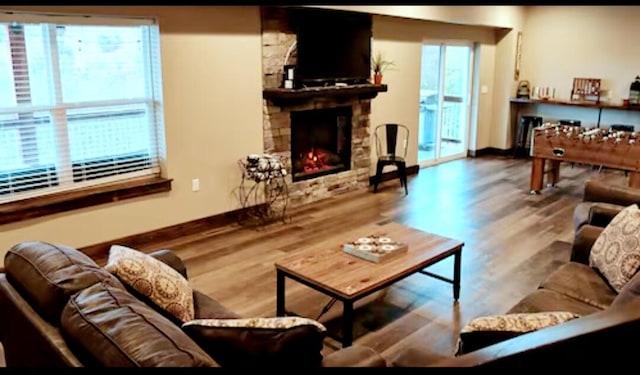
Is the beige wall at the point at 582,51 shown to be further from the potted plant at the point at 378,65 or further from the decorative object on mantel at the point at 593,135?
the potted plant at the point at 378,65

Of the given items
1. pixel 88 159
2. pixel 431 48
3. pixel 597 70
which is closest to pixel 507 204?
pixel 431 48

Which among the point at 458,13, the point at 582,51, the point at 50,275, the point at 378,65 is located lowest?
the point at 50,275

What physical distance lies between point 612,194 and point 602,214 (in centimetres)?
52

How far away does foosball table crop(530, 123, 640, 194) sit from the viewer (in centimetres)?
613

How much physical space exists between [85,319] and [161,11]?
3662 mm

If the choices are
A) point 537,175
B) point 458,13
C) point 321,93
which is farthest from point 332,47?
point 537,175

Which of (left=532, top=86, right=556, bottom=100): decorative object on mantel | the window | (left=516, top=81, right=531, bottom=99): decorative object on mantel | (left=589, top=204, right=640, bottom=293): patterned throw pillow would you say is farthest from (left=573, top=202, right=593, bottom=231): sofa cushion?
(left=516, top=81, right=531, bottom=99): decorative object on mantel

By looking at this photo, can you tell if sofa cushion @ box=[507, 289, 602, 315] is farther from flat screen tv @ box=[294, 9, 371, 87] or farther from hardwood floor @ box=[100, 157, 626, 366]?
flat screen tv @ box=[294, 9, 371, 87]

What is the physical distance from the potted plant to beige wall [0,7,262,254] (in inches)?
73.5

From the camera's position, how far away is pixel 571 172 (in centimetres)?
853

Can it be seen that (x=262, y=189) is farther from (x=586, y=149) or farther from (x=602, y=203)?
(x=586, y=149)

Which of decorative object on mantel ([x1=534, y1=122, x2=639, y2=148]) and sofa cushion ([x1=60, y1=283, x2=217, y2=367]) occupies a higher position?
decorative object on mantel ([x1=534, y1=122, x2=639, y2=148])

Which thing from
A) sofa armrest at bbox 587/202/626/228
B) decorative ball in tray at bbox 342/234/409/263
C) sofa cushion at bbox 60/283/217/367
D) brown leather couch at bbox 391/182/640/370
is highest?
brown leather couch at bbox 391/182/640/370

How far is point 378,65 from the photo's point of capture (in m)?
7.16
